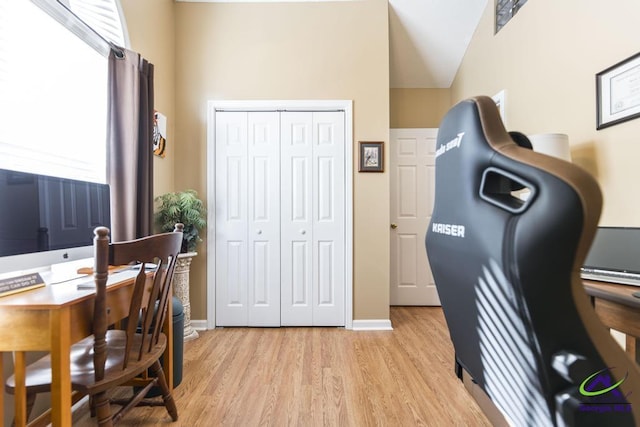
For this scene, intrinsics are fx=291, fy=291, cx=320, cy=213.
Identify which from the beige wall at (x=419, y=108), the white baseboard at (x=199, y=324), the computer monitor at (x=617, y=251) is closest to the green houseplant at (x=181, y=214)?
the white baseboard at (x=199, y=324)

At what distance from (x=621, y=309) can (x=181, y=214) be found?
8.75 feet

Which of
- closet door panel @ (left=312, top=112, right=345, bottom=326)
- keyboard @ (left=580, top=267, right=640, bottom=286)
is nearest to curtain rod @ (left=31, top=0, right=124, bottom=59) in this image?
closet door panel @ (left=312, top=112, right=345, bottom=326)

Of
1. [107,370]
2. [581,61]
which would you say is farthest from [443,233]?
[581,61]

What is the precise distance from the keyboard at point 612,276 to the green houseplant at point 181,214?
252 centimetres

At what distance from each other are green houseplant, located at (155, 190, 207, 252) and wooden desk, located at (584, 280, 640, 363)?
2.49 meters

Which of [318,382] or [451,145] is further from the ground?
[451,145]

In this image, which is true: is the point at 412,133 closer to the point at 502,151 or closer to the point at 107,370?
the point at 502,151

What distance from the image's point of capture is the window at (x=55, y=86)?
4.50 ft

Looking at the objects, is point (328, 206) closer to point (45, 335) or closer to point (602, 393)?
point (45, 335)

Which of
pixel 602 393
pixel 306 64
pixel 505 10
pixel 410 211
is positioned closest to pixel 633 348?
pixel 602 393

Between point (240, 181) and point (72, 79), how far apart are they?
1365mm

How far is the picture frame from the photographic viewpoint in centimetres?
146

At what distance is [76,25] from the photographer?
5.17 feet

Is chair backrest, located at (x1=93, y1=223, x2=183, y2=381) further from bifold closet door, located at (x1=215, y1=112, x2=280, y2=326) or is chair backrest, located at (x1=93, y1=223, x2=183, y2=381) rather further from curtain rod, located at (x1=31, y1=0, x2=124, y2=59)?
bifold closet door, located at (x1=215, y1=112, x2=280, y2=326)
